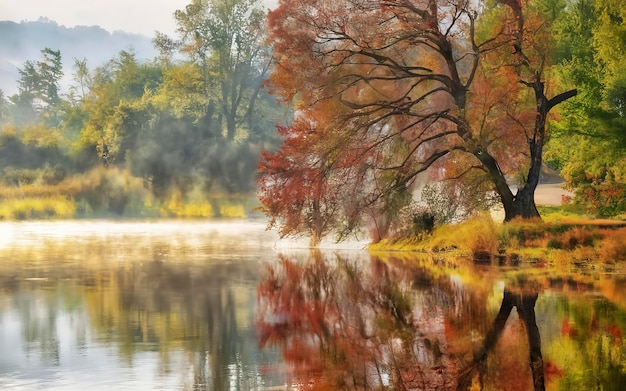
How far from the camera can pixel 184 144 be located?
69938mm

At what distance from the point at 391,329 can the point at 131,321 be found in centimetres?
446

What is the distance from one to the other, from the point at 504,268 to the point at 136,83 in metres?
61.7

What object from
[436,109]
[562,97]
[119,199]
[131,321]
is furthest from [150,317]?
[119,199]

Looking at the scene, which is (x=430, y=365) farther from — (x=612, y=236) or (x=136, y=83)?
(x=136, y=83)

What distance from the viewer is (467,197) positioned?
104 ft

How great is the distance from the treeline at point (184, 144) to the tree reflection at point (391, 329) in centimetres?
4549

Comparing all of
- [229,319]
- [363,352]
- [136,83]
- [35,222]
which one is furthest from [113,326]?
[136,83]

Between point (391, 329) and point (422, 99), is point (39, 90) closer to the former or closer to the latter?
point (422, 99)

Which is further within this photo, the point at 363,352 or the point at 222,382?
the point at 363,352

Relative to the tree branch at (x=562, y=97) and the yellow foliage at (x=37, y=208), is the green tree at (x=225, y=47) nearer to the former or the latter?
the yellow foliage at (x=37, y=208)

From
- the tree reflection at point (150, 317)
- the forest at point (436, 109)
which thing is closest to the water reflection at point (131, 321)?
the tree reflection at point (150, 317)

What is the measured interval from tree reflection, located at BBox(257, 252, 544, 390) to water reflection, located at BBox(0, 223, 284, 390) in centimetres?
59

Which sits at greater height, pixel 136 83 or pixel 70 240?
pixel 136 83

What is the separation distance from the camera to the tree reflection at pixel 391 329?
10641mm
